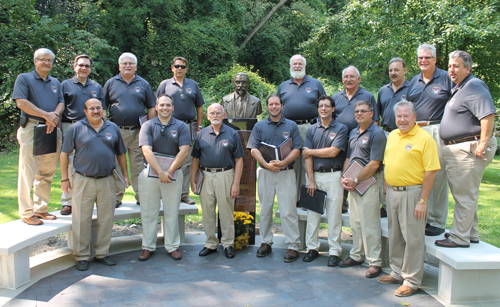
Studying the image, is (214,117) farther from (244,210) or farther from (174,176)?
(244,210)

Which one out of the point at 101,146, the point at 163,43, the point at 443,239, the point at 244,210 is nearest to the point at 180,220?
the point at 244,210

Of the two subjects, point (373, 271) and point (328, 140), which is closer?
point (373, 271)

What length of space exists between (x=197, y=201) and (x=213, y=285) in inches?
149

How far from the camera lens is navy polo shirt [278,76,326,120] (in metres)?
5.73

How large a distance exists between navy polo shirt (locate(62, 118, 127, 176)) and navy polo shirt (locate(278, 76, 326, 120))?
98.3 inches

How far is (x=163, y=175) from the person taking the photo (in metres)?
5.01

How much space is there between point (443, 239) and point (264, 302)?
2.11m

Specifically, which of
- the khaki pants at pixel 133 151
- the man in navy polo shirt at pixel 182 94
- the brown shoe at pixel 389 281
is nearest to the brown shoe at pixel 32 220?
the khaki pants at pixel 133 151

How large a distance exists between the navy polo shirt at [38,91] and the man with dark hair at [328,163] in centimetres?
330

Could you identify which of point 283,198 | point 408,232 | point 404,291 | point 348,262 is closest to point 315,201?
point 283,198

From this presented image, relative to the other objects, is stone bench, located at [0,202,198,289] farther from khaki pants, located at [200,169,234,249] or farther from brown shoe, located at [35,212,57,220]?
khaki pants, located at [200,169,234,249]

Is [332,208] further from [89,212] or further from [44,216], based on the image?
[44,216]

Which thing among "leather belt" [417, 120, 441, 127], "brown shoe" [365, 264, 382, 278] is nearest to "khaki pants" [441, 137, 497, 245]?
"leather belt" [417, 120, 441, 127]

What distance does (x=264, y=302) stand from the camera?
13.4 ft
